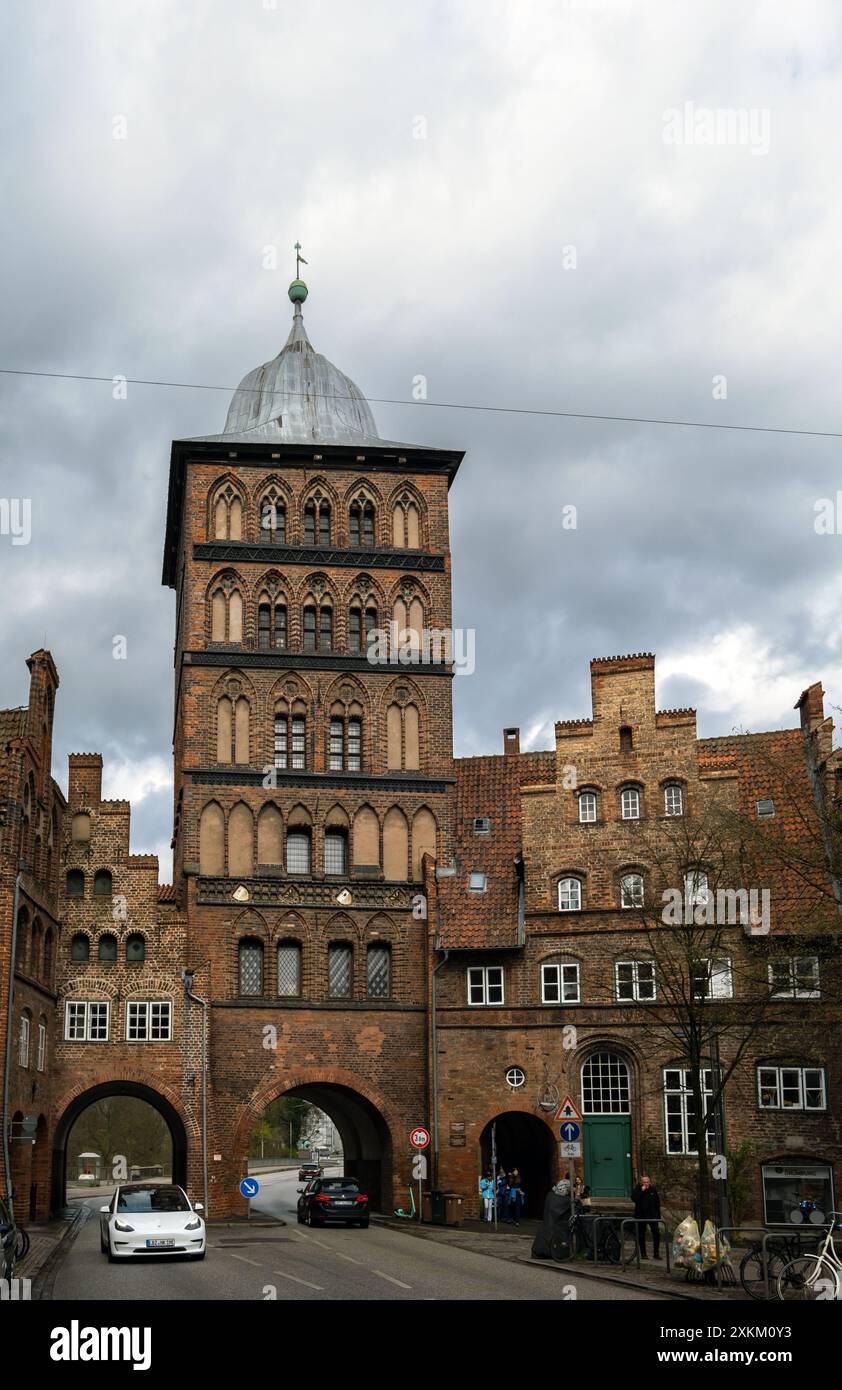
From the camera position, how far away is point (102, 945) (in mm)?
46250

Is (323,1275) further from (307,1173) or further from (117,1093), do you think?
(307,1173)

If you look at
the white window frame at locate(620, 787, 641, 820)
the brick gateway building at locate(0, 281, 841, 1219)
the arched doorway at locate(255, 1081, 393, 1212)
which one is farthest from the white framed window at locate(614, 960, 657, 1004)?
the arched doorway at locate(255, 1081, 393, 1212)

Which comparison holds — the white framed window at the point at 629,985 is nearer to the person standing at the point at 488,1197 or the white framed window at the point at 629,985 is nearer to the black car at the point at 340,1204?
the person standing at the point at 488,1197

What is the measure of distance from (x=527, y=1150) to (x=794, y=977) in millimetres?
21725

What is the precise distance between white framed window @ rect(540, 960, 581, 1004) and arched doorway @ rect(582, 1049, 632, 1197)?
1.77 m

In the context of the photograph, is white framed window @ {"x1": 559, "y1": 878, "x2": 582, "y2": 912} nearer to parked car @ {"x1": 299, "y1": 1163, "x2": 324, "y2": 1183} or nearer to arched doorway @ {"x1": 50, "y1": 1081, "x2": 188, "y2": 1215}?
parked car @ {"x1": 299, "y1": 1163, "x2": 324, "y2": 1183}

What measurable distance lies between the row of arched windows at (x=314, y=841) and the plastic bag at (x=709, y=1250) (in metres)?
25.2

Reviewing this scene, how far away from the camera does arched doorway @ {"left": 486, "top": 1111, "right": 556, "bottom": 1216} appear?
45.4 m

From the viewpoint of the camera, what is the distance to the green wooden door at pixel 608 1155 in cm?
4325

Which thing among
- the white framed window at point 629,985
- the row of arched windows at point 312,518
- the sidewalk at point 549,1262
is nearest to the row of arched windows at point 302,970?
the sidewalk at point 549,1262
